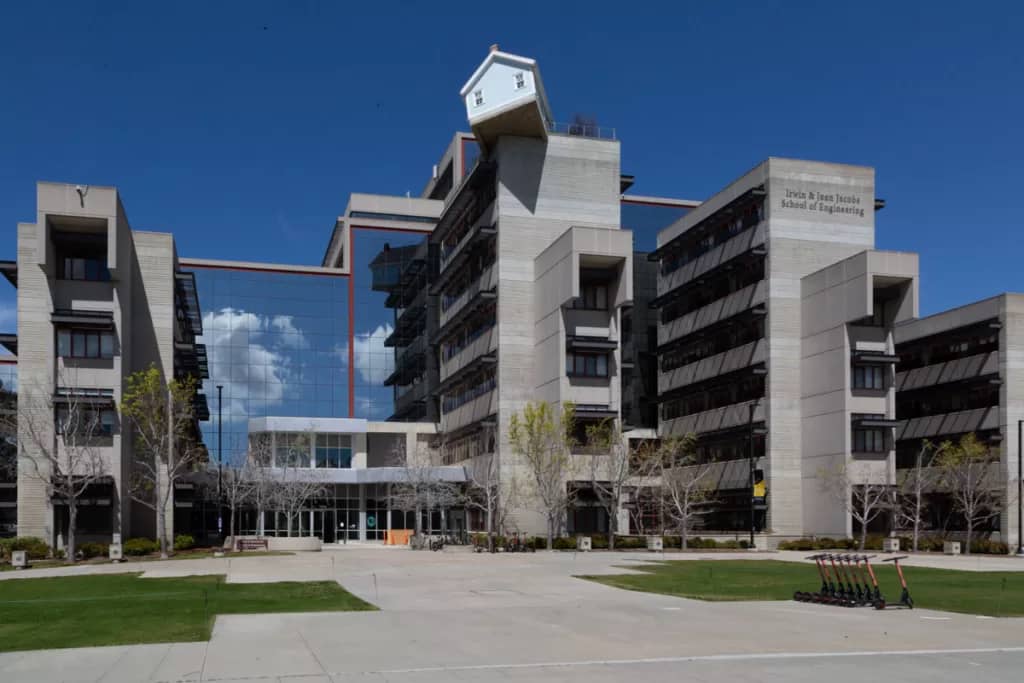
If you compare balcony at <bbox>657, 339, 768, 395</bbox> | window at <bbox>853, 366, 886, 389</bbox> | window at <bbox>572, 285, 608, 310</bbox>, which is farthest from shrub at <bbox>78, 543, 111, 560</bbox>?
window at <bbox>853, 366, 886, 389</bbox>

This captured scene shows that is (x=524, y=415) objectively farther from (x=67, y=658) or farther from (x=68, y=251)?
(x=67, y=658)

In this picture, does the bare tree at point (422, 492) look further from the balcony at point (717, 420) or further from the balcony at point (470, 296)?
the balcony at point (717, 420)

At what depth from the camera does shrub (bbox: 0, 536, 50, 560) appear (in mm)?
52450

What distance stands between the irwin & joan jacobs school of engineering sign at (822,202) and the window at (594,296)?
13681mm

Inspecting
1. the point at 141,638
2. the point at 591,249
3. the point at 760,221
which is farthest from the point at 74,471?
the point at 760,221

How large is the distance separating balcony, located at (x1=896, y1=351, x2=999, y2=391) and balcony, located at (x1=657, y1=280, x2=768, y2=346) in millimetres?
13948

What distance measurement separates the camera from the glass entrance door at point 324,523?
84812mm

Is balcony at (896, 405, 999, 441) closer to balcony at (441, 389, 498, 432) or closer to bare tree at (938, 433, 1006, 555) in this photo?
bare tree at (938, 433, 1006, 555)

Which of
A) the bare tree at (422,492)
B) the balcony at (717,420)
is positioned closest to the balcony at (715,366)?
the balcony at (717,420)

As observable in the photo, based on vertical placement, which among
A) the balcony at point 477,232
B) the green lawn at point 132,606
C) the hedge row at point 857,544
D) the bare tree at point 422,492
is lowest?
the hedge row at point 857,544

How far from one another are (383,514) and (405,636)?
6661 cm

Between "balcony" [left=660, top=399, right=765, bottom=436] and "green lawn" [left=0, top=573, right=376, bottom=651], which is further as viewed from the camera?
"balcony" [left=660, top=399, right=765, bottom=436]

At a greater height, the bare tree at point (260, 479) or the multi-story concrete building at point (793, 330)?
the multi-story concrete building at point (793, 330)

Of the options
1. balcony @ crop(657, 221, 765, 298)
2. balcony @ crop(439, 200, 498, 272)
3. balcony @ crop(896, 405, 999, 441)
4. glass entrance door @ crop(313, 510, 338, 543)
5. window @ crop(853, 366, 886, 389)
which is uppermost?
balcony @ crop(439, 200, 498, 272)
